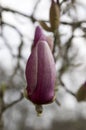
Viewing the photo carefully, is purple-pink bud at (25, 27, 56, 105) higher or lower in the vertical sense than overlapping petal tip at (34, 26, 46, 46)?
lower

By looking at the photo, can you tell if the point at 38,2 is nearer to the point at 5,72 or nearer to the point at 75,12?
the point at 75,12

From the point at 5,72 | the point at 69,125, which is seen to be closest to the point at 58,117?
the point at 69,125

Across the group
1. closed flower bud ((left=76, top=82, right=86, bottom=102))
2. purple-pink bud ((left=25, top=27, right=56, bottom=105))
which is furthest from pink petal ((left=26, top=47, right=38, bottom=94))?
closed flower bud ((left=76, top=82, right=86, bottom=102))

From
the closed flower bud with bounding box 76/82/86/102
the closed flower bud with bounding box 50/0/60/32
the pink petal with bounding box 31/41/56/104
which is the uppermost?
the closed flower bud with bounding box 50/0/60/32

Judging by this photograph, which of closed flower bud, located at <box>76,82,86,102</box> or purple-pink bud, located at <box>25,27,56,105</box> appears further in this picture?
closed flower bud, located at <box>76,82,86,102</box>

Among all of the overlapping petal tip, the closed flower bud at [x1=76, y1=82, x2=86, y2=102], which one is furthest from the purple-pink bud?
the closed flower bud at [x1=76, y1=82, x2=86, y2=102]

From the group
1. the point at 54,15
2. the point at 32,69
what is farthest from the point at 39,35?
the point at 54,15

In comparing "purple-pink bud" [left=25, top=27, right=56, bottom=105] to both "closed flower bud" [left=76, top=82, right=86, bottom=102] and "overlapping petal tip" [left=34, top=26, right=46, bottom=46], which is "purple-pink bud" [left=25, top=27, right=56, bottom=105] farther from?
"closed flower bud" [left=76, top=82, right=86, bottom=102]
